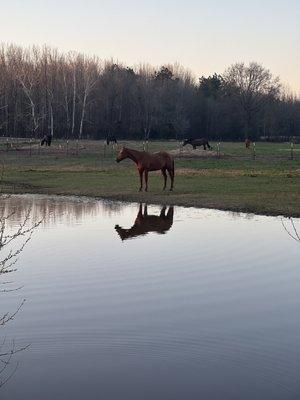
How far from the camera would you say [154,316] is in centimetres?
867

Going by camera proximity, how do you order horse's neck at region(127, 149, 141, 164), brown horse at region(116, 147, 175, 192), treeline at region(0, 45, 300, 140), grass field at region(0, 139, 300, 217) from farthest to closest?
1. treeline at region(0, 45, 300, 140)
2. horse's neck at region(127, 149, 141, 164)
3. brown horse at region(116, 147, 175, 192)
4. grass field at region(0, 139, 300, 217)

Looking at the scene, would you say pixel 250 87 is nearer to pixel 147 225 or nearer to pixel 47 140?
pixel 47 140

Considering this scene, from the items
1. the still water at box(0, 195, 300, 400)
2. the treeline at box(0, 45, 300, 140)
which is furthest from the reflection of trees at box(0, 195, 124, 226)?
Result: the treeline at box(0, 45, 300, 140)

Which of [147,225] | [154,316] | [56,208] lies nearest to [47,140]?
[56,208]

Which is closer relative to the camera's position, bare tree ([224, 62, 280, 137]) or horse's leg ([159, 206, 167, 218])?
horse's leg ([159, 206, 167, 218])

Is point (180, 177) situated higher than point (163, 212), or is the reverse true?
point (180, 177)

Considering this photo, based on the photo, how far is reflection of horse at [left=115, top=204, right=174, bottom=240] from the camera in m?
15.8

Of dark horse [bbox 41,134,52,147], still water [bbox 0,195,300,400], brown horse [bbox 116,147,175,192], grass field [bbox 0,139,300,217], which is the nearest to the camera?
still water [bbox 0,195,300,400]

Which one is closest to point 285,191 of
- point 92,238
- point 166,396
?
point 92,238

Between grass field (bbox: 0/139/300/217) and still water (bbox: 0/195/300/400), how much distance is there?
4.03m

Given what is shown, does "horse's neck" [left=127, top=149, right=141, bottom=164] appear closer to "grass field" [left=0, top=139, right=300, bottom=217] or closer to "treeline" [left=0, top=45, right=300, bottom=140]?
"grass field" [left=0, top=139, right=300, bottom=217]

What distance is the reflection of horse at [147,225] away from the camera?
1580cm

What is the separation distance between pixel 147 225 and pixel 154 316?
868 centimetres

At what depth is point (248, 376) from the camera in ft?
21.8
